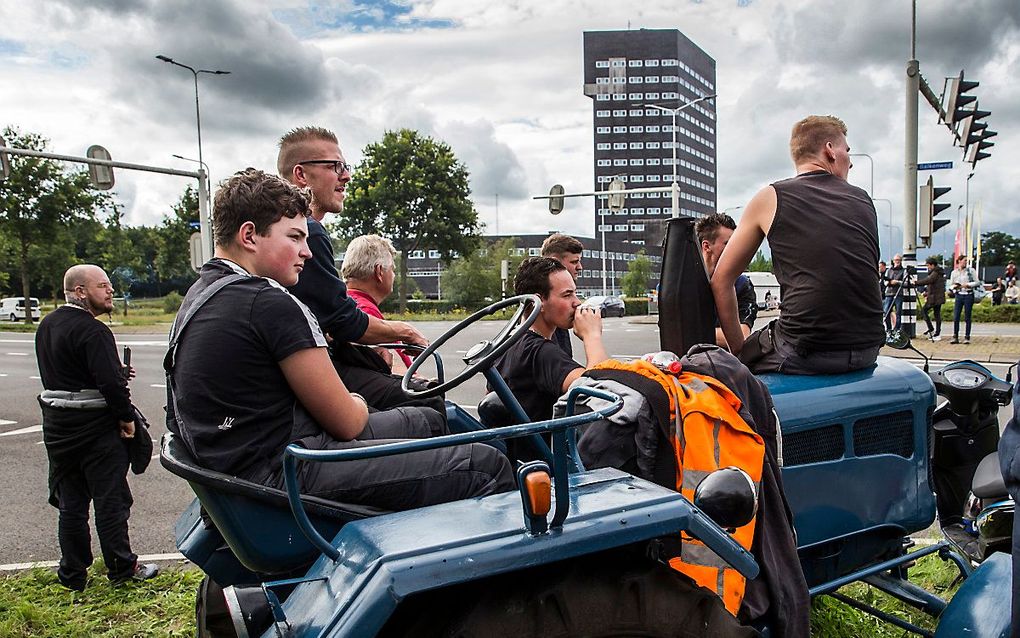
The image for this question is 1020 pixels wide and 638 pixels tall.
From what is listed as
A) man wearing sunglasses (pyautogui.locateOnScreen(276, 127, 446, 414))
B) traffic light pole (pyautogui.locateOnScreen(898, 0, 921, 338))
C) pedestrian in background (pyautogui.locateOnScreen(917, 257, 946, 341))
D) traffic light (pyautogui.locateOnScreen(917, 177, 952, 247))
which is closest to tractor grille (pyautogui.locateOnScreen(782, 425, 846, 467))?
man wearing sunglasses (pyautogui.locateOnScreen(276, 127, 446, 414))

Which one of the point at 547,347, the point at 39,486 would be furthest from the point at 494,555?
the point at 39,486

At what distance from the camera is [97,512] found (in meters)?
4.31

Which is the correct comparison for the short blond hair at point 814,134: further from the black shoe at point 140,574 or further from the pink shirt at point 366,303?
the black shoe at point 140,574

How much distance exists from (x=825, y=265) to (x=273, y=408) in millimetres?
2177

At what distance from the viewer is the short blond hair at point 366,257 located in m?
4.23

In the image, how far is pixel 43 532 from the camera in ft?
17.5

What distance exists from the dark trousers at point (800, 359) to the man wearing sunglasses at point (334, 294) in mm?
1299

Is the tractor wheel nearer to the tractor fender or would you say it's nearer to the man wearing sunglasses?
the tractor fender

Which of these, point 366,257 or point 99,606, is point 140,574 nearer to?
point 99,606

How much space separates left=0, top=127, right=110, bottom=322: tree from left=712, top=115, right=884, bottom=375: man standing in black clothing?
35.9 m

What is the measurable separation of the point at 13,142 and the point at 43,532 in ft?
113

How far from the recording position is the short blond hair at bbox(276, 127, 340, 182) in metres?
3.61

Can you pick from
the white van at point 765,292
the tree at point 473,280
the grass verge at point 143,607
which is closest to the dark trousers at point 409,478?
the grass verge at point 143,607

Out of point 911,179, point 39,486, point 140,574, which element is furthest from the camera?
point 911,179
